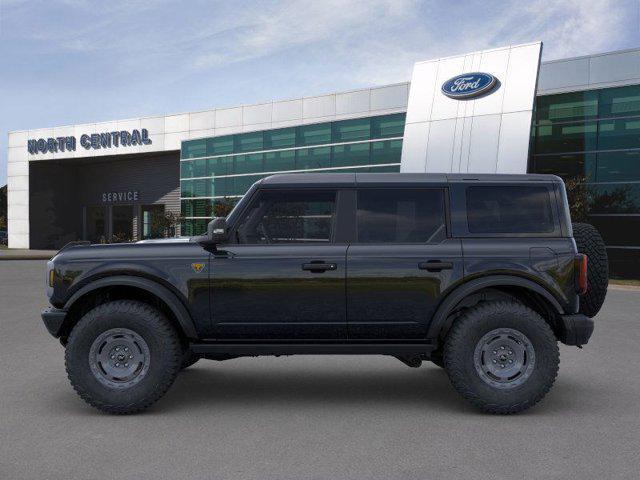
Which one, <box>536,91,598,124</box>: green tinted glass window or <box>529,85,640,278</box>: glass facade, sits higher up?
<box>536,91,598,124</box>: green tinted glass window

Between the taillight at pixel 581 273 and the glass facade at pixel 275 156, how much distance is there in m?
25.2

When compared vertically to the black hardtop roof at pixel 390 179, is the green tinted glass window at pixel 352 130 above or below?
above

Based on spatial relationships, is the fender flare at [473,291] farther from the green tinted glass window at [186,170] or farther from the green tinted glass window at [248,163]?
the green tinted glass window at [186,170]

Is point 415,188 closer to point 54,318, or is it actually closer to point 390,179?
point 390,179

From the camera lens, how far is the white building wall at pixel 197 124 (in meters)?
32.3

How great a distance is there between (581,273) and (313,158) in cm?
2950

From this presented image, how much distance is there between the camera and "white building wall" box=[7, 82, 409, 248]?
32.3 m

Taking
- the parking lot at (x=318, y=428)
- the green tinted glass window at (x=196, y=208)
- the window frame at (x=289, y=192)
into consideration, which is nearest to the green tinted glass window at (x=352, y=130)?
the green tinted glass window at (x=196, y=208)

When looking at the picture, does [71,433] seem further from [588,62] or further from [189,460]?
[588,62]

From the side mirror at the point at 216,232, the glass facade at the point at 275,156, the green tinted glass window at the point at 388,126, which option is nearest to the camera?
the side mirror at the point at 216,232

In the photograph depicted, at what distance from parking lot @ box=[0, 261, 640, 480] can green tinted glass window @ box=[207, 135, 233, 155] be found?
31.8m

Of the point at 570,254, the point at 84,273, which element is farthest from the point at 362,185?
the point at 84,273

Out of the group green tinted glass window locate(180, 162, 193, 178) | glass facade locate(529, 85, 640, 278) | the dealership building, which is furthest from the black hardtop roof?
green tinted glass window locate(180, 162, 193, 178)

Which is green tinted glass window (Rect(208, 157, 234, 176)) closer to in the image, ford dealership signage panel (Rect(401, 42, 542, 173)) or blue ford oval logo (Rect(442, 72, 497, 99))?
ford dealership signage panel (Rect(401, 42, 542, 173))
